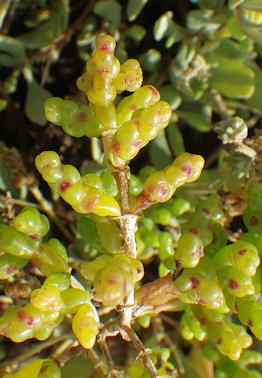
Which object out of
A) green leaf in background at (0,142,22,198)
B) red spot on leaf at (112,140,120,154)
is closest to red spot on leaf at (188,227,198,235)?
red spot on leaf at (112,140,120,154)

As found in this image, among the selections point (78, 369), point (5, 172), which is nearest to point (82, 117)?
point (5, 172)

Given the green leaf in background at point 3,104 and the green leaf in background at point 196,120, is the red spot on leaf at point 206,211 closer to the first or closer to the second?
the green leaf in background at point 196,120

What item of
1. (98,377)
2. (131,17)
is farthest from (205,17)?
(98,377)

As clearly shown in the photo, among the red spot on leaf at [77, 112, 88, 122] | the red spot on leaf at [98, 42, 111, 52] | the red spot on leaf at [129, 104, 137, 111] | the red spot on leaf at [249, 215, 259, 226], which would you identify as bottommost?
the red spot on leaf at [249, 215, 259, 226]

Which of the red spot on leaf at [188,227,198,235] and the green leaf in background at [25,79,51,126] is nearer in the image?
the red spot on leaf at [188,227,198,235]

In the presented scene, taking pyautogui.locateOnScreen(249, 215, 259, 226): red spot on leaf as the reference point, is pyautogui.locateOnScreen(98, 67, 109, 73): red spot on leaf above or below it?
above

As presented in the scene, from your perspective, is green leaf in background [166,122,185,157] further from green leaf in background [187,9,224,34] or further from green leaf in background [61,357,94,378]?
green leaf in background [61,357,94,378]

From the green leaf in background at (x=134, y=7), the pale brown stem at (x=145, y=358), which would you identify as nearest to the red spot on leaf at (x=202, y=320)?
the pale brown stem at (x=145, y=358)
